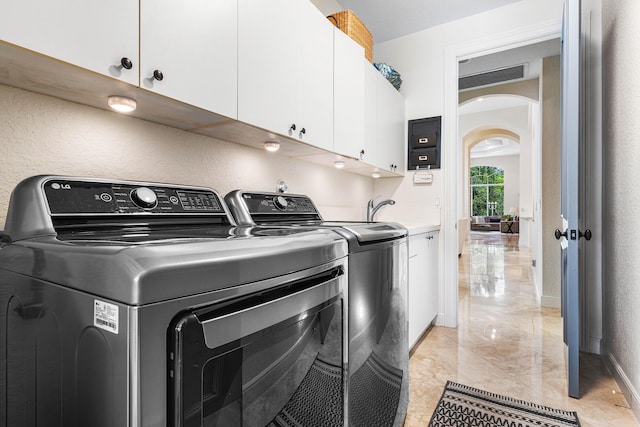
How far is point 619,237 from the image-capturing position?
190 centimetres

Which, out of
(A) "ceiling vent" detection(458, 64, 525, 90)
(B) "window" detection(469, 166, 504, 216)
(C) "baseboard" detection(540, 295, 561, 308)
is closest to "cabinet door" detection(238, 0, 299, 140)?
(C) "baseboard" detection(540, 295, 561, 308)

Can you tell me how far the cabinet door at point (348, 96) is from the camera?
6.17 feet

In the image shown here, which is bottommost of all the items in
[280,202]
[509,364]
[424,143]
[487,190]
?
[509,364]

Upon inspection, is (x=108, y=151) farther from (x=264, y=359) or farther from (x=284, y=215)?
(x=264, y=359)

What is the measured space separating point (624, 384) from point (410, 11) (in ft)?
9.29

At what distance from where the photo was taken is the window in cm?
1530

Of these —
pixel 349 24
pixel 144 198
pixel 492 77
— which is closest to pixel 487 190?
pixel 492 77

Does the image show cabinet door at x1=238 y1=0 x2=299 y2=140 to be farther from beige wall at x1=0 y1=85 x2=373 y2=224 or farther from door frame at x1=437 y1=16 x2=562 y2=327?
door frame at x1=437 y1=16 x2=562 y2=327

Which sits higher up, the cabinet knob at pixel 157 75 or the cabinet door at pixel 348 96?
the cabinet door at pixel 348 96

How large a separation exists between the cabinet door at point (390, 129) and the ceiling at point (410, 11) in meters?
0.58

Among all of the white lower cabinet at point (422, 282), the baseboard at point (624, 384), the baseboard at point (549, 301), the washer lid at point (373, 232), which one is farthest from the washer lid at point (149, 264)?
the baseboard at point (549, 301)

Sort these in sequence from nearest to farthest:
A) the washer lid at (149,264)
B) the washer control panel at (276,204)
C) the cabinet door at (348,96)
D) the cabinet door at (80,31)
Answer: the washer lid at (149,264) → the cabinet door at (80,31) → the washer control panel at (276,204) → the cabinet door at (348,96)

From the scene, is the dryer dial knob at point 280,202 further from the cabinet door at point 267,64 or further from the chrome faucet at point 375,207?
the chrome faucet at point 375,207

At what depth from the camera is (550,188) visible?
3.54 metres
